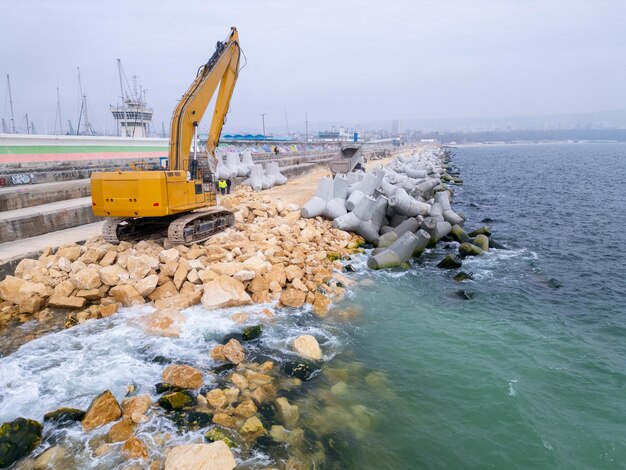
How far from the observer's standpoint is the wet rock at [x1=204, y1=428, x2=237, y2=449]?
453cm

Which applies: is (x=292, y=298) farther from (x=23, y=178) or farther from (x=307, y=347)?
(x=23, y=178)

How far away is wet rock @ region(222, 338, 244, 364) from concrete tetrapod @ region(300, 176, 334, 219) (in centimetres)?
772

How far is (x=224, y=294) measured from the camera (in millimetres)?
8055

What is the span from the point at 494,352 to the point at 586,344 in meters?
1.80

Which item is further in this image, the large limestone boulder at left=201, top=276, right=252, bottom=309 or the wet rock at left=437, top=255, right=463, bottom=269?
the wet rock at left=437, top=255, right=463, bottom=269

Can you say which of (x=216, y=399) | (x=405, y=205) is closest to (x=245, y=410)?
(x=216, y=399)

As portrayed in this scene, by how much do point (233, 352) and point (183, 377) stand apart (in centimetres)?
95

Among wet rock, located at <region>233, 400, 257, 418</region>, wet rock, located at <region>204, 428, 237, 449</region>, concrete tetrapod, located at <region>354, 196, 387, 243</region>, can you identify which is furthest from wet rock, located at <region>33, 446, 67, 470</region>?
concrete tetrapod, located at <region>354, 196, 387, 243</region>

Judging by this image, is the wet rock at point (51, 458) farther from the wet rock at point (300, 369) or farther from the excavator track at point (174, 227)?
the excavator track at point (174, 227)

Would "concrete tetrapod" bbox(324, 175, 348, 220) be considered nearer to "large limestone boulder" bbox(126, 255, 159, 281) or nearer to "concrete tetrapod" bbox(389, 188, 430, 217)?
"concrete tetrapod" bbox(389, 188, 430, 217)

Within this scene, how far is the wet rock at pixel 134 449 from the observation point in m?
4.30

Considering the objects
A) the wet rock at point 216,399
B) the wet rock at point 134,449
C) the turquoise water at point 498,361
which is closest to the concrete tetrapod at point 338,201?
the turquoise water at point 498,361

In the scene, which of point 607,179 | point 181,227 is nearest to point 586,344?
point 181,227

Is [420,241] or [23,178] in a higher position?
[23,178]
